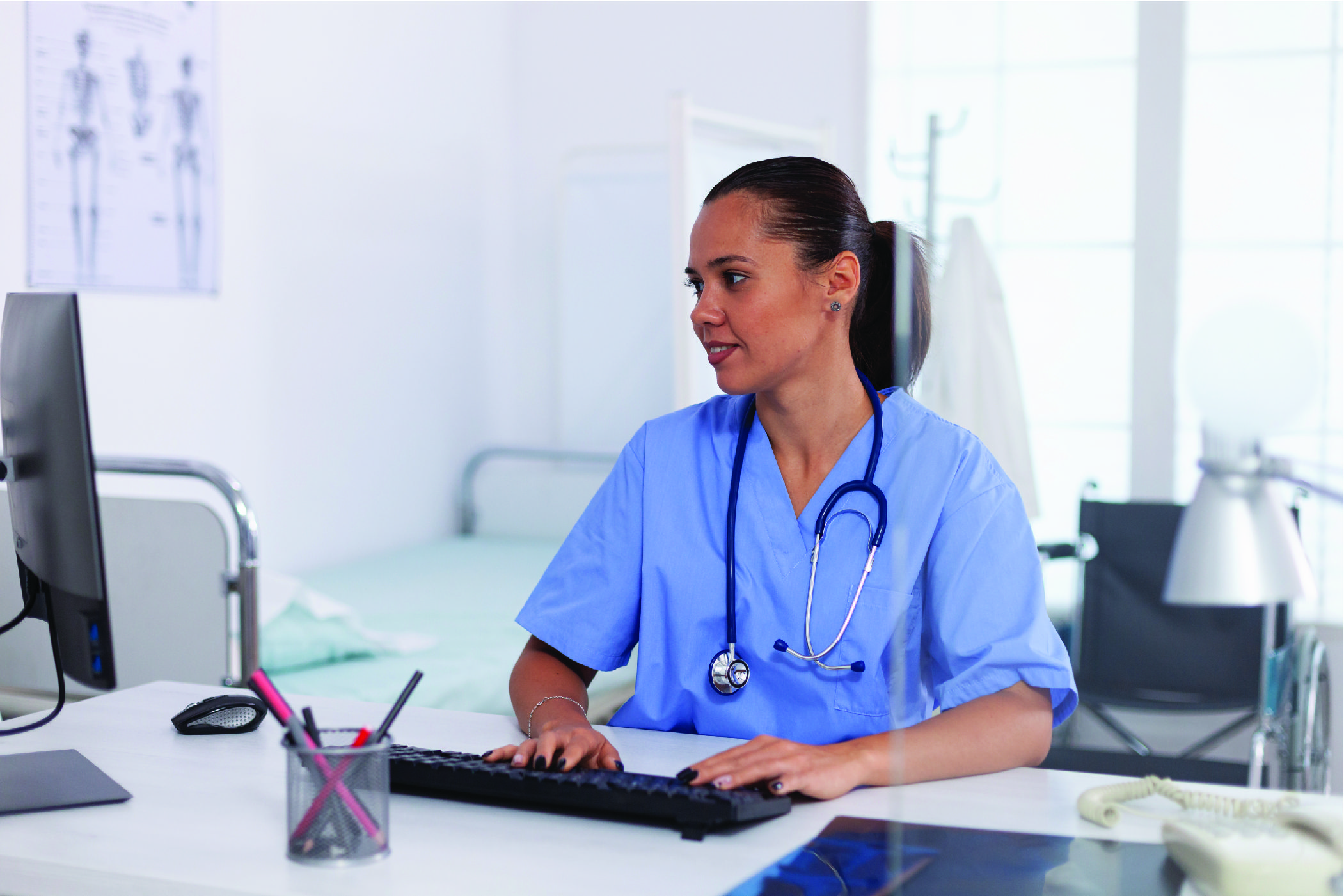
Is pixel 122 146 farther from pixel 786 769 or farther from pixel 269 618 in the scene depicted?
pixel 786 769

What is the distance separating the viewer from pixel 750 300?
135 cm

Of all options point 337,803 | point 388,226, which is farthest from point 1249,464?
point 388,226

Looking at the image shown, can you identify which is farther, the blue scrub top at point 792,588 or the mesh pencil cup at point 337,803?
the blue scrub top at point 792,588

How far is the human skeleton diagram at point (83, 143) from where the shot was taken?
8.58 feet

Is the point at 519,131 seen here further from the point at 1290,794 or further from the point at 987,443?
the point at 1290,794

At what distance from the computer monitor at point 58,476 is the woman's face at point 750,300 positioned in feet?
2.07

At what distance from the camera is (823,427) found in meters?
1.39

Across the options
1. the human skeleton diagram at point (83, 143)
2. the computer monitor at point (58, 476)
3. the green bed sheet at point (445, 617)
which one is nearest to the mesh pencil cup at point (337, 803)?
the computer monitor at point (58, 476)

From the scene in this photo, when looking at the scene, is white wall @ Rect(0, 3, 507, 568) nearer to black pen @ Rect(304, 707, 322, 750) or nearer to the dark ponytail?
the dark ponytail

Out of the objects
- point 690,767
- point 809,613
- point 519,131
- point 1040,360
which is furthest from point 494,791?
point 519,131

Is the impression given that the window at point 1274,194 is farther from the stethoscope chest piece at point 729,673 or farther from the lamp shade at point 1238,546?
the stethoscope chest piece at point 729,673

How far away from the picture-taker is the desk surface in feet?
2.72

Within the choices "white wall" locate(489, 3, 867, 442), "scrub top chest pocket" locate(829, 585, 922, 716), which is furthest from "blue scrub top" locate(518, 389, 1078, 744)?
"white wall" locate(489, 3, 867, 442)

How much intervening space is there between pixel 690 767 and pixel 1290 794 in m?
0.45
